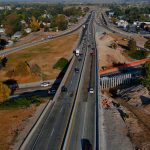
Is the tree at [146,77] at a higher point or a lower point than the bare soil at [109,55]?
higher

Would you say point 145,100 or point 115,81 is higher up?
point 145,100

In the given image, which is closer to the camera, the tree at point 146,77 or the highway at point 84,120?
the highway at point 84,120

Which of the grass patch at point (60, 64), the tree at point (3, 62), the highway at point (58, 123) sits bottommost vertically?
the tree at point (3, 62)

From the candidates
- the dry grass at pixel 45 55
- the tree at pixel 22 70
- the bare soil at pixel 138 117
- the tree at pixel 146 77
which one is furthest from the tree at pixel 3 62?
the bare soil at pixel 138 117

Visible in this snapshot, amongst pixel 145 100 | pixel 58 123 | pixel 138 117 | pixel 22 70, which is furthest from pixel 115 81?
pixel 58 123

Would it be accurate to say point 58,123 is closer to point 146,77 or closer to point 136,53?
point 146,77

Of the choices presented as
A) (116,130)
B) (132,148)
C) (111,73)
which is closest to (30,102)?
(116,130)

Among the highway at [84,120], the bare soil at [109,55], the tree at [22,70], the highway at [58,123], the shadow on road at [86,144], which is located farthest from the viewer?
the bare soil at [109,55]

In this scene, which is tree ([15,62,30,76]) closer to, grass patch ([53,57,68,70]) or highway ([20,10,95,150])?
grass patch ([53,57,68,70])

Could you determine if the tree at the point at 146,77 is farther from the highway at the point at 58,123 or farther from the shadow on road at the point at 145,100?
the highway at the point at 58,123
